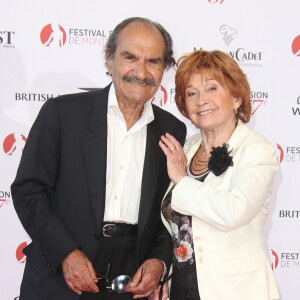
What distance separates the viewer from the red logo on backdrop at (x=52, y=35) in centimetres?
304

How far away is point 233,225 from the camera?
186 centimetres

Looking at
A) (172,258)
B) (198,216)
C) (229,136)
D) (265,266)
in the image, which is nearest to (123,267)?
(172,258)

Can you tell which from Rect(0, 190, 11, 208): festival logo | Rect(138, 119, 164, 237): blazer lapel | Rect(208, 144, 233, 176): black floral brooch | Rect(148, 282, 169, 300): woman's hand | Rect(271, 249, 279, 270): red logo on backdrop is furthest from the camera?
Rect(271, 249, 279, 270): red logo on backdrop

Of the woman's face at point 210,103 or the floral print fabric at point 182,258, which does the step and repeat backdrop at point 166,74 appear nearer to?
the woman's face at point 210,103

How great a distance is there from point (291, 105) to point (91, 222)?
1886mm

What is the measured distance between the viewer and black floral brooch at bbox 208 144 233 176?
6.50ft

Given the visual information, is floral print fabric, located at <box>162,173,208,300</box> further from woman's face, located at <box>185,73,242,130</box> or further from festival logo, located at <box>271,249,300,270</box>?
festival logo, located at <box>271,249,300,270</box>

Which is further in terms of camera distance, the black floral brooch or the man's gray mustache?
the man's gray mustache


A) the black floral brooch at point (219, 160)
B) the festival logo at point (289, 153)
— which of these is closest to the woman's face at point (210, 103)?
the black floral brooch at point (219, 160)

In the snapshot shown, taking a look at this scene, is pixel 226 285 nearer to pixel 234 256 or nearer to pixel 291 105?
pixel 234 256

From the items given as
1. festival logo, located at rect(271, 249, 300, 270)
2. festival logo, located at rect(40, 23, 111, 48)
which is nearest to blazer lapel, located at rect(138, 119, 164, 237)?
festival logo, located at rect(40, 23, 111, 48)

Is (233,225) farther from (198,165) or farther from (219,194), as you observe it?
(198,165)

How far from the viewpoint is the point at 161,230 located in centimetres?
228

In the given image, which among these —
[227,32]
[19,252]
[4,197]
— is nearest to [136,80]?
[227,32]
